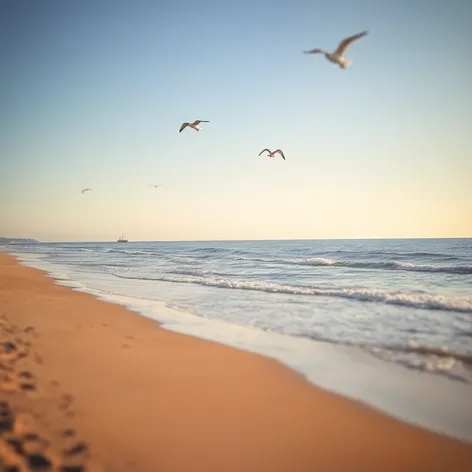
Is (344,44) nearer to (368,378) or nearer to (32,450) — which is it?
(368,378)

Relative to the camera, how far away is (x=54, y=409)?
3.49 metres

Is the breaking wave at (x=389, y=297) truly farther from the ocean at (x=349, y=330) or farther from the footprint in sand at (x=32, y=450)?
the footprint in sand at (x=32, y=450)

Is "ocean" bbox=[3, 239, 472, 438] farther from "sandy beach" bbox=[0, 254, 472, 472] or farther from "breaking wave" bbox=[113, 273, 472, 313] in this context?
"sandy beach" bbox=[0, 254, 472, 472]

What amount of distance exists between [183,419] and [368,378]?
9.22 ft

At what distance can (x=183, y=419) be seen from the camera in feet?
11.7

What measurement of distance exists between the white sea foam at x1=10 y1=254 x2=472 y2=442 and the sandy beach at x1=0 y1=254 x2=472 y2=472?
28 centimetres

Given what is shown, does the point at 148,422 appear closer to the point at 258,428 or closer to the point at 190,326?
the point at 258,428

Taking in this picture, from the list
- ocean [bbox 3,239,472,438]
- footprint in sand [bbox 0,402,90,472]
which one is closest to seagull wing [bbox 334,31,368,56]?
ocean [bbox 3,239,472,438]

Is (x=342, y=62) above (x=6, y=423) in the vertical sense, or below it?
above

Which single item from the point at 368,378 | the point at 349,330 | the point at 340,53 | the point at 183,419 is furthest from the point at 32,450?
the point at 340,53

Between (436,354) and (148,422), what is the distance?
16.5 ft

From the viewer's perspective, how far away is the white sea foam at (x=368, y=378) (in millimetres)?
3846

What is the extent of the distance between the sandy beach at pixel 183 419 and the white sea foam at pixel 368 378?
11.2 inches

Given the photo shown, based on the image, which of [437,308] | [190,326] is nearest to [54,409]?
[190,326]
